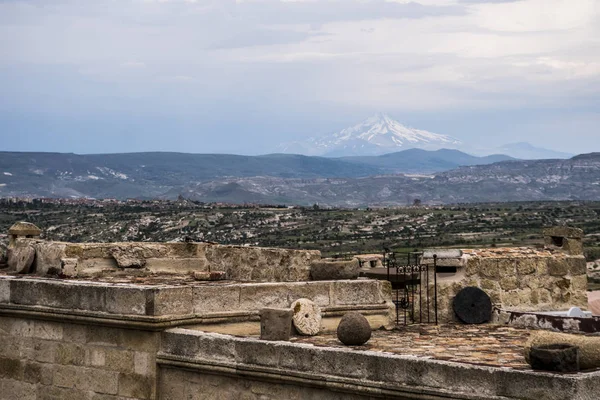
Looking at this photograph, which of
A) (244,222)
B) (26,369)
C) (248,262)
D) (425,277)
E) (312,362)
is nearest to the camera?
(312,362)

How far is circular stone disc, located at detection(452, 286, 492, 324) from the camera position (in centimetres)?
1730

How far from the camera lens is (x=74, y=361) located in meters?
14.9

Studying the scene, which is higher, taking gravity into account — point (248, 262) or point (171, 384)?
point (248, 262)

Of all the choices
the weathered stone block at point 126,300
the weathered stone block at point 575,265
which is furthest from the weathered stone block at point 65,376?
the weathered stone block at point 575,265

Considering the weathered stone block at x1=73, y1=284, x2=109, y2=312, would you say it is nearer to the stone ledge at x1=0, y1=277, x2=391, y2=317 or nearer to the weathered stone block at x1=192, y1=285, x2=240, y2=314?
the stone ledge at x1=0, y1=277, x2=391, y2=317

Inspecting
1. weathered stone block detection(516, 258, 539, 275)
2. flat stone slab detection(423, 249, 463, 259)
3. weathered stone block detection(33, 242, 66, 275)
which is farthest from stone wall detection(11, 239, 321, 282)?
weathered stone block detection(516, 258, 539, 275)

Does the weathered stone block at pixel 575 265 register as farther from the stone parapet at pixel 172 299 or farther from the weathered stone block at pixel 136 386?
the weathered stone block at pixel 136 386

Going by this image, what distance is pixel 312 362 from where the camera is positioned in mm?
12289

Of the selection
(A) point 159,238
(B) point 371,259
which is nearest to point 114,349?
(B) point 371,259

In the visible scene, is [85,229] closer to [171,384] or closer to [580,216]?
[580,216]

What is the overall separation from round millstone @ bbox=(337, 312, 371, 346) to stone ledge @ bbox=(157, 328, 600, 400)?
1410 mm

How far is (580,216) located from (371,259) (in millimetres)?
97191

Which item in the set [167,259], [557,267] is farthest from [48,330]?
[557,267]

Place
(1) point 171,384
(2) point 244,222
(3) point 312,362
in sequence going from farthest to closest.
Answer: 1. (2) point 244,222
2. (1) point 171,384
3. (3) point 312,362
